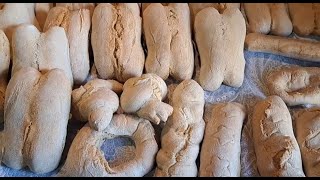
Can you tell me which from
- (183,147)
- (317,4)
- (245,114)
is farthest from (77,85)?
(317,4)

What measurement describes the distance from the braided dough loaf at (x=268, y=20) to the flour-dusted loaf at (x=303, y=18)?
0.02 m

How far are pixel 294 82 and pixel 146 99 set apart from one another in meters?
0.45

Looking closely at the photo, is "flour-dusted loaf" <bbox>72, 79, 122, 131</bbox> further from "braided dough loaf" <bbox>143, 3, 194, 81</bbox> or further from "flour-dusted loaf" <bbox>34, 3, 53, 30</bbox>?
"flour-dusted loaf" <bbox>34, 3, 53, 30</bbox>

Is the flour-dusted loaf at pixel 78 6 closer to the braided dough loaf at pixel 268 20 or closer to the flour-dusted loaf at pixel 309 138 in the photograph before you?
the braided dough loaf at pixel 268 20

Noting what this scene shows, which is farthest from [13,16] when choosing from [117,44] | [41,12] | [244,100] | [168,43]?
[244,100]

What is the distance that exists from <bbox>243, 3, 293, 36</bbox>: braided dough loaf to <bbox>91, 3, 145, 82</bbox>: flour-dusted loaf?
37 centimetres

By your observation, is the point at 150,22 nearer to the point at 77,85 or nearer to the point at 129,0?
the point at 129,0

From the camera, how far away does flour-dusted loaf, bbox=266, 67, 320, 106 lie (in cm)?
117

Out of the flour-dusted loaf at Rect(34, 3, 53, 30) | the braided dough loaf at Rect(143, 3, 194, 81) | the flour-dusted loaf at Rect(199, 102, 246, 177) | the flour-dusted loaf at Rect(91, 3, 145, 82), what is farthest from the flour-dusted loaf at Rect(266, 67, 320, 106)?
the flour-dusted loaf at Rect(34, 3, 53, 30)

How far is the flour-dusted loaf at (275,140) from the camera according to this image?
1.00 meters

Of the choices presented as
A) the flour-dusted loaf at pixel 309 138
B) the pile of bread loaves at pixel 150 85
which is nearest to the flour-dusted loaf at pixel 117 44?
the pile of bread loaves at pixel 150 85

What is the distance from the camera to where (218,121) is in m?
1.09

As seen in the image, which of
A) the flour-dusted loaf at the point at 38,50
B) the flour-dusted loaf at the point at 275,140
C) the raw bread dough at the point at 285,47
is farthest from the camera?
the raw bread dough at the point at 285,47

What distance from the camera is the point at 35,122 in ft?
3.35
